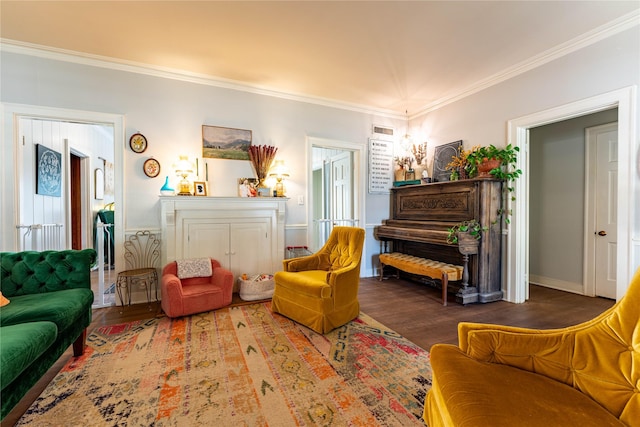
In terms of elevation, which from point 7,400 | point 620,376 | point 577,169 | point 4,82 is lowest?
point 7,400

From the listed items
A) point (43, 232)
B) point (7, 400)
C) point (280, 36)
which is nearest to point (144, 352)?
point (7, 400)

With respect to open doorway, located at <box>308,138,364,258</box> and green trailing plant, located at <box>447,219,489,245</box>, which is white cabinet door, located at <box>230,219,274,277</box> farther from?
green trailing plant, located at <box>447,219,489,245</box>

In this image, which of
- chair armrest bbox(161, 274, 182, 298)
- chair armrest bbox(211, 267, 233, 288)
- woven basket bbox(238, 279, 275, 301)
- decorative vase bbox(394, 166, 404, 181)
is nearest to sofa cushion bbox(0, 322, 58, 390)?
chair armrest bbox(161, 274, 182, 298)

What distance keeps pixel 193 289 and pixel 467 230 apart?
3.35m

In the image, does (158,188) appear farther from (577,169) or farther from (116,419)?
(577,169)

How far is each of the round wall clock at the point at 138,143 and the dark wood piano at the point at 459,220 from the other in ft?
12.2

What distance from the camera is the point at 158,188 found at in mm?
A: 3555

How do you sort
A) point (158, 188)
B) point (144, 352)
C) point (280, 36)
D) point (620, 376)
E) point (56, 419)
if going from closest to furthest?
point (620, 376)
point (56, 419)
point (144, 352)
point (280, 36)
point (158, 188)

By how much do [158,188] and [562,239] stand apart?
229 inches

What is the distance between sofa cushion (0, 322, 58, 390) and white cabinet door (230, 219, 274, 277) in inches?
84.5

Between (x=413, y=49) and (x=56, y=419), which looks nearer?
(x=56, y=419)

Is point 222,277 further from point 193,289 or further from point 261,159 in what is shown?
point 261,159

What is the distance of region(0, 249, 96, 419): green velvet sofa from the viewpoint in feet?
4.42

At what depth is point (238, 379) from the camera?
6.17 ft
